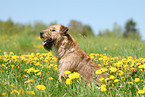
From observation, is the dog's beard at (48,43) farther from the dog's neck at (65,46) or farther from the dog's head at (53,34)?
the dog's neck at (65,46)

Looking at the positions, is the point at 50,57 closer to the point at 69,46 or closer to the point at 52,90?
the point at 69,46

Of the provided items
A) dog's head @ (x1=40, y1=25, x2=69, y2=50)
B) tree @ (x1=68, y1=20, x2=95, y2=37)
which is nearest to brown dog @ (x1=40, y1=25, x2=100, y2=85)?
dog's head @ (x1=40, y1=25, x2=69, y2=50)

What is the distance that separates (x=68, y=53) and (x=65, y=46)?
204 millimetres

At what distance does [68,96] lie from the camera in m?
2.96

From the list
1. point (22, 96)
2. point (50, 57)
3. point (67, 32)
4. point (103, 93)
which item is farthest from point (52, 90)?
point (50, 57)

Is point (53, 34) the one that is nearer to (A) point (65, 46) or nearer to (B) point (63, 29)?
(B) point (63, 29)

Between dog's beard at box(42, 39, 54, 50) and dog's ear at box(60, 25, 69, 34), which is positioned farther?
dog's beard at box(42, 39, 54, 50)

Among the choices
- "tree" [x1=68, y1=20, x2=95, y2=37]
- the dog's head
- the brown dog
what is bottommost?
the brown dog

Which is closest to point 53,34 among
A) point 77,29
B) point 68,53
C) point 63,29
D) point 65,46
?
point 63,29

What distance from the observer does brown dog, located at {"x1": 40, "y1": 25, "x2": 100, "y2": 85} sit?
389 cm

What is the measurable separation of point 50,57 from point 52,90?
7.42 feet

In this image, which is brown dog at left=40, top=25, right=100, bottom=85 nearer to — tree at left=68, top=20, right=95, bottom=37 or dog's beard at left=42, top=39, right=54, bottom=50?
dog's beard at left=42, top=39, right=54, bottom=50

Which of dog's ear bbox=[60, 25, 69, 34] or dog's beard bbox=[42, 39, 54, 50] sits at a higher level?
dog's ear bbox=[60, 25, 69, 34]

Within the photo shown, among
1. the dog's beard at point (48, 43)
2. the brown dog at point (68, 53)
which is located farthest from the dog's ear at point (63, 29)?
the dog's beard at point (48, 43)
